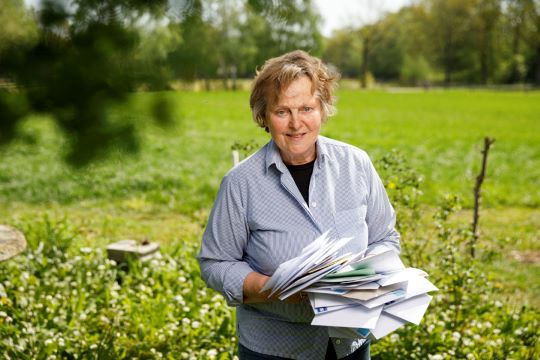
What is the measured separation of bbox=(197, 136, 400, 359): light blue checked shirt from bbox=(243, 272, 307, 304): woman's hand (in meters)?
0.04

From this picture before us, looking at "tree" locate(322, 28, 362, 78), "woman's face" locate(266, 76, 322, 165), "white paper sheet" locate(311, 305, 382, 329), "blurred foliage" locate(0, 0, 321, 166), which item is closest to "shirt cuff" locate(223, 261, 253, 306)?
"white paper sheet" locate(311, 305, 382, 329)

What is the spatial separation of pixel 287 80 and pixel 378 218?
0.61m

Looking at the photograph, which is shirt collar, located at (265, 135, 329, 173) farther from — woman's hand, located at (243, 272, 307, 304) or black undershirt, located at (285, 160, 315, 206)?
woman's hand, located at (243, 272, 307, 304)

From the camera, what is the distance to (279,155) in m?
2.26

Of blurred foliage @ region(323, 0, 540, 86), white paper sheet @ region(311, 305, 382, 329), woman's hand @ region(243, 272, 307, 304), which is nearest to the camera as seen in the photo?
white paper sheet @ region(311, 305, 382, 329)

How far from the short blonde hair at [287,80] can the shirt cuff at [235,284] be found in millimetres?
551

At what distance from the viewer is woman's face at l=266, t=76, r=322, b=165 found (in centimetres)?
221

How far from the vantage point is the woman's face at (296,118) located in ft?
7.25

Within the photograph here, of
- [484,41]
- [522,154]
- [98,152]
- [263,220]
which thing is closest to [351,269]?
[263,220]

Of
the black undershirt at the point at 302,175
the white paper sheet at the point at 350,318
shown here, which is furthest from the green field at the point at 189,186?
the white paper sheet at the point at 350,318

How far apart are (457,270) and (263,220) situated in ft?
7.46

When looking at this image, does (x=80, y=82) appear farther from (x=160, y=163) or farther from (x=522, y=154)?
(x=522, y=154)

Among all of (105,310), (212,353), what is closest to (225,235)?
(212,353)

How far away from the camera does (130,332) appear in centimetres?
391
